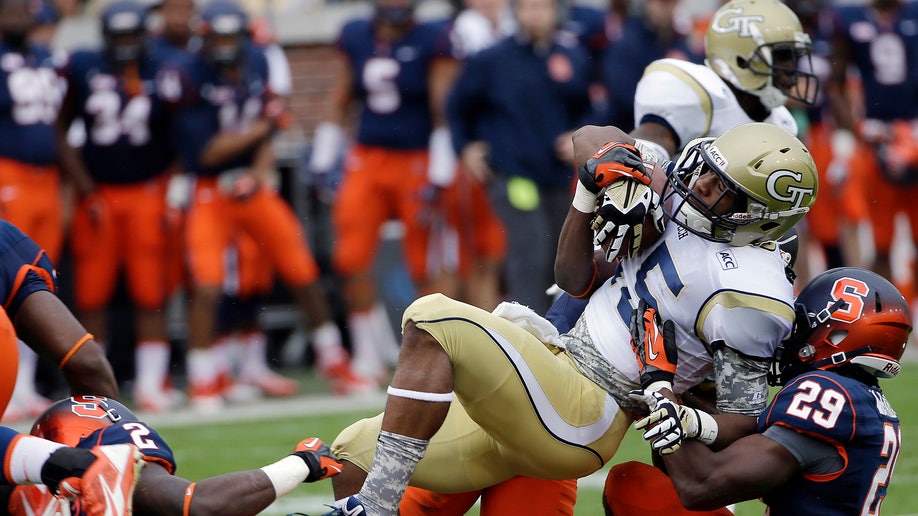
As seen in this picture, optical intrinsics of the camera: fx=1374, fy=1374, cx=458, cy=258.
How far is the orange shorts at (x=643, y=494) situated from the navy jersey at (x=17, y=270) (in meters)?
1.72

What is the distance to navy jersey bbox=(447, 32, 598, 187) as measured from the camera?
7555 millimetres

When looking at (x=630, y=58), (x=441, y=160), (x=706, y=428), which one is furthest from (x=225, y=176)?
(x=706, y=428)

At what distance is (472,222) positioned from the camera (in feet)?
27.1

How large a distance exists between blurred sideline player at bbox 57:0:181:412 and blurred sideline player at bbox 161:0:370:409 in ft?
0.64

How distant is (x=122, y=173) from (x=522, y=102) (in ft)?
7.44

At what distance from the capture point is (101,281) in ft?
25.3

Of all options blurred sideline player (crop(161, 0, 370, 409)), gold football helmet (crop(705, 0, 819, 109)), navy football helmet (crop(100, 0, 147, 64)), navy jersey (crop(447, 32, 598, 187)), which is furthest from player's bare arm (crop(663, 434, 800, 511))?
navy football helmet (crop(100, 0, 147, 64))

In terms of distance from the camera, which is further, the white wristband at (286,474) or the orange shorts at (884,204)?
the orange shorts at (884,204)

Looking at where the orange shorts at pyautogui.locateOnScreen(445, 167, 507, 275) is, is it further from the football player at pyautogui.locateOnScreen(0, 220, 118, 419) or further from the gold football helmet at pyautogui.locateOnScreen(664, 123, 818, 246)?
the gold football helmet at pyautogui.locateOnScreen(664, 123, 818, 246)

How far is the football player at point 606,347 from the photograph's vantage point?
3.41 meters

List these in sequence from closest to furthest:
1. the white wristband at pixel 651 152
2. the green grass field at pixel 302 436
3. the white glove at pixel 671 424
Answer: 1. the white glove at pixel 671 424
2. the white wristband at pixel 651 152
3. the green grass field at pixel 302 436

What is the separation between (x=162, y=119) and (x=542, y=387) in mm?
4764

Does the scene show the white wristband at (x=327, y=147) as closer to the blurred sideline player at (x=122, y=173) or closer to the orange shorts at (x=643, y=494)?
the blurred sideline player at (x=122, y=173)

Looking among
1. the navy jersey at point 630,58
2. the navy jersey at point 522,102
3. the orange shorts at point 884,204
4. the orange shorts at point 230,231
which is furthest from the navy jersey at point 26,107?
the orange shorts at point 884,204
